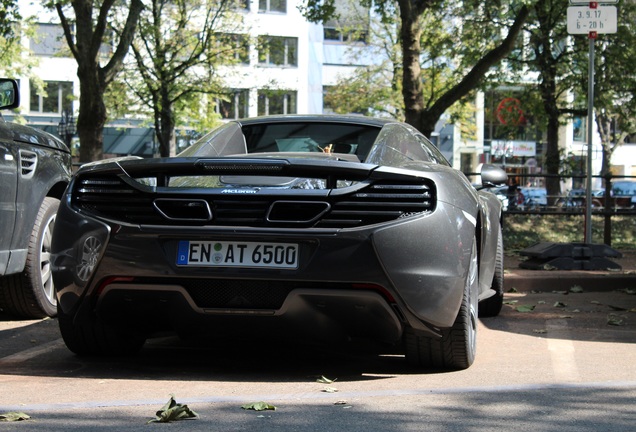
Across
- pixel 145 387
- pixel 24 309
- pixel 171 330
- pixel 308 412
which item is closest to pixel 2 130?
pixel 24 309

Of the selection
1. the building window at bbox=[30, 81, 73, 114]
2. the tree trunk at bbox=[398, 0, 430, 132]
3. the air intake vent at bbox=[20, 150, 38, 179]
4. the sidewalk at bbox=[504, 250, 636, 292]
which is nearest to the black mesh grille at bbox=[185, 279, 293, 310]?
the air intake vent at bbox=[20, 150, 38, 179]

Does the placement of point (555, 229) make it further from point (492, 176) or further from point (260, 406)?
point (260, 406)

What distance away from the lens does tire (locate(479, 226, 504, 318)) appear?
24.9 feet

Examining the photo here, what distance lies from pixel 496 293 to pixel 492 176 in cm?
107

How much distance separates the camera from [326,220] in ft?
15.2

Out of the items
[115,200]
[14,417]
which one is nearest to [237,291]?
[115,200]

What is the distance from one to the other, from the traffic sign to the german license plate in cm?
729

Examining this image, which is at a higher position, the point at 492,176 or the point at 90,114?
the point at 90,114

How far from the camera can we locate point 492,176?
7.09 metres

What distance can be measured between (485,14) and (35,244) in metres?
25.9

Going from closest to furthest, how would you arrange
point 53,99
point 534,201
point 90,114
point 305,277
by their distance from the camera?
point 305,277
point 534,201
point 90,114
point 53,99

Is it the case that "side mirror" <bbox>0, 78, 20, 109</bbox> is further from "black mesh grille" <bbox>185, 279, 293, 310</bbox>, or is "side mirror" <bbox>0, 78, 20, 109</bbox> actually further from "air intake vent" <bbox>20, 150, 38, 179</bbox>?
"black mesh grille" <bbox>185, 279, 293, 310</bbox>

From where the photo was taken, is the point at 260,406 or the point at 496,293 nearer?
the point at 260,406

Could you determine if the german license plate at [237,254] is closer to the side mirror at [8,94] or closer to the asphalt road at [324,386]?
the asphalt road at [324,386]
